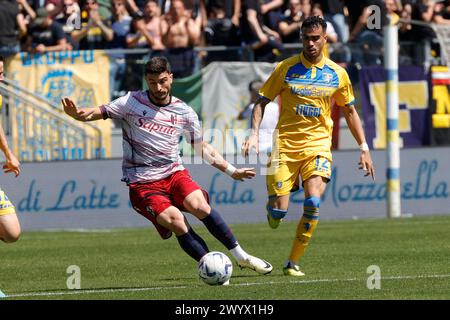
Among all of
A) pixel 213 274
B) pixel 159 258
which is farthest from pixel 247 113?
pixel 213 274

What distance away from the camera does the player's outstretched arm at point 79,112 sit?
11.3 m

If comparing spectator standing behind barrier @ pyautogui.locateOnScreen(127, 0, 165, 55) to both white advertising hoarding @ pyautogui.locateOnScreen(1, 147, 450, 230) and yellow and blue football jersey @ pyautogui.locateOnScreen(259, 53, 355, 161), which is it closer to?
white advertising hoarding @ pyautogui.locateOnScreen(1, 147, 450, 230)

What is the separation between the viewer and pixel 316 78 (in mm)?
12633

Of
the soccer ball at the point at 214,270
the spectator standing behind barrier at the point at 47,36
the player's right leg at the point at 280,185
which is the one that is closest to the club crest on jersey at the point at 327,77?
the player's right leg at the point at 280,185

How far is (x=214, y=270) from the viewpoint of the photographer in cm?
1111

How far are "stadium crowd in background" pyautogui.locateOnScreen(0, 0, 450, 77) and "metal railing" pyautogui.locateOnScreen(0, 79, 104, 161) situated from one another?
1.10 m

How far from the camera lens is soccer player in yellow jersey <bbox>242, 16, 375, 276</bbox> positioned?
12469 mm

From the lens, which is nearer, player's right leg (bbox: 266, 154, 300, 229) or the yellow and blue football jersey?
player's right leg (bbox: 266, 154, 300, 229)

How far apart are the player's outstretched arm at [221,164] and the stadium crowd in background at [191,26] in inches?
427

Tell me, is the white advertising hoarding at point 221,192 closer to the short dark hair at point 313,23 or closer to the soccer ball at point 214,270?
the short dark hair at point 313,23

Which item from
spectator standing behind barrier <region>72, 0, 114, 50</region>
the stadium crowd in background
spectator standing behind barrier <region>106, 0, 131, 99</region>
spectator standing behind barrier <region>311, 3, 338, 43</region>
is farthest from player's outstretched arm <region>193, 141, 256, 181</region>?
spectator standing behind barrier <region>72, 0, 114, 50</region>

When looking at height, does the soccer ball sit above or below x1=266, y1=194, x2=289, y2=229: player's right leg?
below

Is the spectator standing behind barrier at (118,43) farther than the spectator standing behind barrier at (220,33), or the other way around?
the spectator standing behind barrier at (220,33)

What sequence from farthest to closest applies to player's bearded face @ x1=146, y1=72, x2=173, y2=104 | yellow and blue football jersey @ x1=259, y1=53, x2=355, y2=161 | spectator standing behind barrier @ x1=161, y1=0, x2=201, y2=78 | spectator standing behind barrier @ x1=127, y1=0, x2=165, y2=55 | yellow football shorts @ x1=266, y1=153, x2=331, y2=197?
spectator standing behind barrier @ x1=127, y1=0, x2=165, y2=55 → spectator standing behind barrier @ x1=161, y1=0, x2=201, y2=78 → yellow and blue football jersey @ x1=259, y1=53, x2=355, y2=161 → yellow football shorts @ x1=266, y1=153, x2=331, y2=197 → player's bearded face @ x1=146, y1=72, x2=173, y2=104
